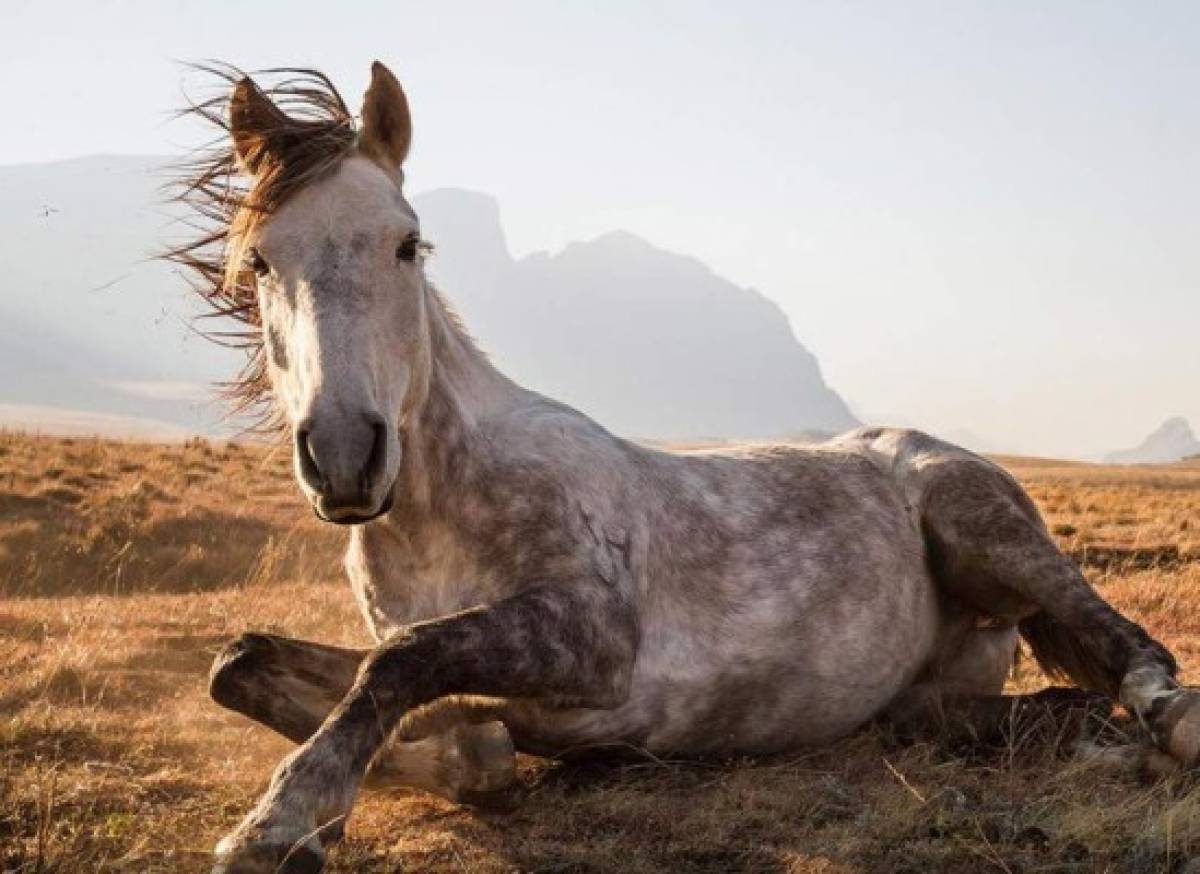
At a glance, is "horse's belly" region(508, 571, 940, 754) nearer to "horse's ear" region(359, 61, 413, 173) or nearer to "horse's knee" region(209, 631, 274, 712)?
"horse's knee" region(209, 631, 274, 712)

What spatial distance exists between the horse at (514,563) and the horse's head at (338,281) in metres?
0.01

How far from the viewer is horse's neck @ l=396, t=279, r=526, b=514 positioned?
453cm

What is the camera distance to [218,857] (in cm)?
296

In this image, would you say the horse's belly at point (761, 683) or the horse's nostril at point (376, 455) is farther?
the horse's belly at point (761, 683)

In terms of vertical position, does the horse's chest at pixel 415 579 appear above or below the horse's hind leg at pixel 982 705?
above

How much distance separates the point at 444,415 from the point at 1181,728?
Result: 3.14 meters

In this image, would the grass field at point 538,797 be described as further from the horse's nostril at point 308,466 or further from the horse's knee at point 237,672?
the horse's nostril at point 308,466

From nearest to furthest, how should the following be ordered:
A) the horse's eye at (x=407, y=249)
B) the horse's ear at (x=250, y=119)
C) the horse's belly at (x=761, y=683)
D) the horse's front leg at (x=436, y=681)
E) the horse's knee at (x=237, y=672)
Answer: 1. the horse's front leg at (x=436, y=681)
2. the horse's eye at (x=407, y=249)
3. the horse's knee at (x=237, y=672)
4. the horse's belly at (x=761, y=683)
5. the horse's ear at (x=250, y=119)

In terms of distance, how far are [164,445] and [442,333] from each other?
78.6 ft

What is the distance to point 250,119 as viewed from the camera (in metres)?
4.68

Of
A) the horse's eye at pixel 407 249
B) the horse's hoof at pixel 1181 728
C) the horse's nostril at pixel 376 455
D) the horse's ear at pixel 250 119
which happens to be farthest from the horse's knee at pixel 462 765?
the horse's hoof at pixel 1181 728

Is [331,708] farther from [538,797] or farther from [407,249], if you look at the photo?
[407,249]

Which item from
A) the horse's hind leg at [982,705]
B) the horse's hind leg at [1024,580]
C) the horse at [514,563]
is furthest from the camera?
the horse's hind leg at [1024,580]

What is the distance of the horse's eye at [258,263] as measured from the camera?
13.9ft
